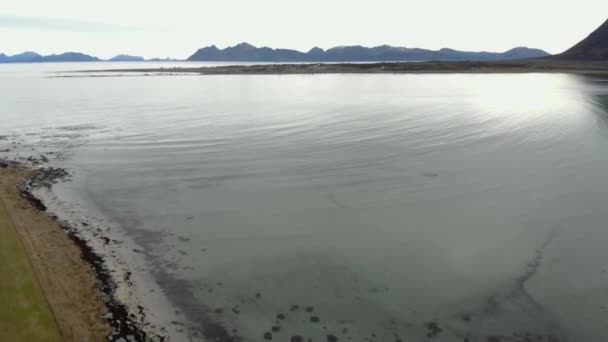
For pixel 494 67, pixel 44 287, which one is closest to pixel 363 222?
pixel 44 287

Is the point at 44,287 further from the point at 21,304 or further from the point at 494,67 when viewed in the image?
the point at 494,67

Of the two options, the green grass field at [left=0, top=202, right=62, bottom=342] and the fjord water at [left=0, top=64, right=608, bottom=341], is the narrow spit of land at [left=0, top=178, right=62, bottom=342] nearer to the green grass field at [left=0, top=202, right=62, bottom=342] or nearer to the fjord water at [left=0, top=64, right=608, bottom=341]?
the green grass field at [left=0, top=202, right=62, bottom=342]

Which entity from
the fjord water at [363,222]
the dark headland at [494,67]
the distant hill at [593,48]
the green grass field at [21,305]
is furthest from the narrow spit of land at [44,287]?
the distant hill at [593,48]

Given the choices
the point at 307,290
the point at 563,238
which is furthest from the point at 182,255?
the point at 563,238

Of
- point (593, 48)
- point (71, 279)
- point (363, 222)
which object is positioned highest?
point (593, 48)

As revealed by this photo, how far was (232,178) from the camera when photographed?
20188mm

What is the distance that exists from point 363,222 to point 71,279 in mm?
9432

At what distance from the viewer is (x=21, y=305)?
9.24 meters

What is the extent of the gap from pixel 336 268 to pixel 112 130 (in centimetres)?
2777

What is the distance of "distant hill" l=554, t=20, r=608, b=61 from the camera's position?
164m

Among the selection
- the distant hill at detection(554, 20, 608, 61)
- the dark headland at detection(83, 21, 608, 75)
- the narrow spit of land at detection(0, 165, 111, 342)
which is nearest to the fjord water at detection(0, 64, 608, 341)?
the narrow spit of land at detection(0, 165, 111, 342)

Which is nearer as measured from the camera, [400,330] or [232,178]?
[400,330]

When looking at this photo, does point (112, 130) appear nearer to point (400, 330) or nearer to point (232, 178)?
point (232, 178)

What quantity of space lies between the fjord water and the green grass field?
284cm
